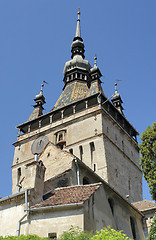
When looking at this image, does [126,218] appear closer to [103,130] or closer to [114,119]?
[103,130]

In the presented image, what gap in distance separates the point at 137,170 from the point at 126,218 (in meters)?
20.1

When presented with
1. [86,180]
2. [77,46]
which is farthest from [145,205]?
A: [77,46]

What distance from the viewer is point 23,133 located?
47.6 metres

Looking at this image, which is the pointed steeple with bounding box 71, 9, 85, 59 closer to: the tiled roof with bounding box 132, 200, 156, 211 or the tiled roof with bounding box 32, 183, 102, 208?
the tiled roof with bounding box 132, 200, 156, 211

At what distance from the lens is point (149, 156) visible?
20859mm

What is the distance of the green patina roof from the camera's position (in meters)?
46.5

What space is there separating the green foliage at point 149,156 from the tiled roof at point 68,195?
2.88 metres

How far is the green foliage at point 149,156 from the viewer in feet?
65.2

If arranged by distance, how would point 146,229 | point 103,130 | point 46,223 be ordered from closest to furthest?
point 46,223
point 146,229
point 103,130

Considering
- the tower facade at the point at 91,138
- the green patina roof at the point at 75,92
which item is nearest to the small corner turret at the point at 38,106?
the tower facade at the point at 91,138

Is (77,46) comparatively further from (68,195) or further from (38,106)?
(68,195)

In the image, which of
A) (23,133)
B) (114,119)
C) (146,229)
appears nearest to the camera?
(146,229)

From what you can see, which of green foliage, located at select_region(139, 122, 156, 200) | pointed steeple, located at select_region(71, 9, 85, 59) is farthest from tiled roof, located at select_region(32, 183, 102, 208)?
pointed steeple, located at select_region(71, 9, 85, 59)

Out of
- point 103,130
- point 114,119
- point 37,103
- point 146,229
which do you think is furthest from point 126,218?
point 37,103
